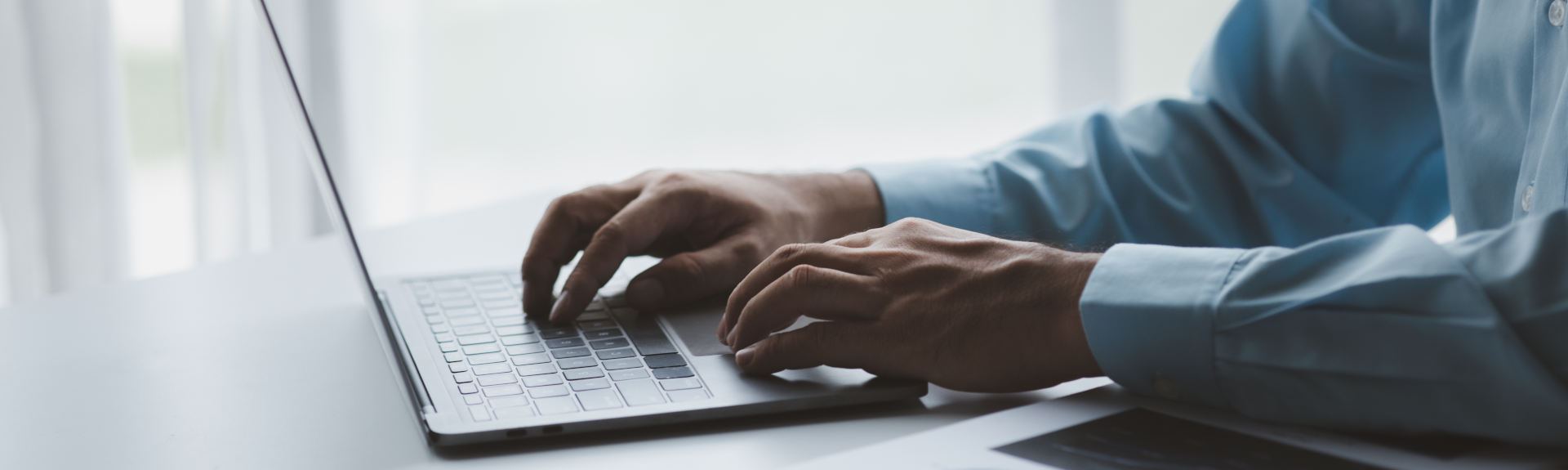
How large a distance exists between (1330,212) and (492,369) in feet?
2.47

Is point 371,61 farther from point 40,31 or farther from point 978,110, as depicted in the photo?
point 978,110

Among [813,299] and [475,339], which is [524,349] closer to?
[475,339]

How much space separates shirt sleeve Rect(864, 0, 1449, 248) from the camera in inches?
39.0

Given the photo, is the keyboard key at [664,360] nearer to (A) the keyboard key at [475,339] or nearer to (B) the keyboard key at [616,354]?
(B) the keyboard key at [616,354]

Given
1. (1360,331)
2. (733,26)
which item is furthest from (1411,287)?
(733,26)

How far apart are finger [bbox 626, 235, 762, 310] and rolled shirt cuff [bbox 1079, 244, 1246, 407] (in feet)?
0.99

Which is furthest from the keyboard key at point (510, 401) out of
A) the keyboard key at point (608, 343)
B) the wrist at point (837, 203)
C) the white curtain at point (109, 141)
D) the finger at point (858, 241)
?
the white curtain at point (109, 141)

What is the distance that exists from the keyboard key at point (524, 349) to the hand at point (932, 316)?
12 centimetres

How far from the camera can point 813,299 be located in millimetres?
628

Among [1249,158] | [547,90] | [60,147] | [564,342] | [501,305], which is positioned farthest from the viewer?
[547,90]

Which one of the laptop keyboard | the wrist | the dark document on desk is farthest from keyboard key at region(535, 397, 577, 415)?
the wrist

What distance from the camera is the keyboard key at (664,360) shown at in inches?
25.4

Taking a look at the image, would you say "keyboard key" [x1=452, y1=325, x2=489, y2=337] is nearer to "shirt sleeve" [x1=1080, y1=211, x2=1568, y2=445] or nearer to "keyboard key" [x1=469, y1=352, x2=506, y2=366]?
"keyboard key" [x1=469, y1=352, x2=506, y2=366]

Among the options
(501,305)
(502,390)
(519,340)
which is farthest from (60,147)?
(502,390)
